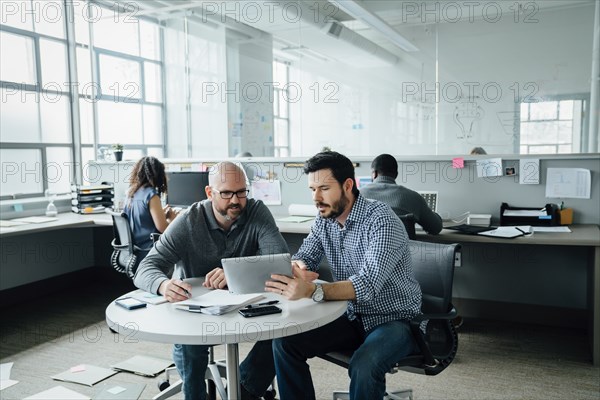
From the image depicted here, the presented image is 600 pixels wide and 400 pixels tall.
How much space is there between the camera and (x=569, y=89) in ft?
20.7

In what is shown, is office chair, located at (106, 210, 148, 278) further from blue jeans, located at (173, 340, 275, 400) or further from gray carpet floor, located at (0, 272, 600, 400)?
blue jeans, located at (173, 340, 275, 400)

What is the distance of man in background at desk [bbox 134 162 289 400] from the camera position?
2197 mm

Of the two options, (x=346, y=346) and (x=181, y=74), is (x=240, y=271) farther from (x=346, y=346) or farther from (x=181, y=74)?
(x=181, y=74)

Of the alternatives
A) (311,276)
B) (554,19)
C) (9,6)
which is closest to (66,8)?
(9,6)

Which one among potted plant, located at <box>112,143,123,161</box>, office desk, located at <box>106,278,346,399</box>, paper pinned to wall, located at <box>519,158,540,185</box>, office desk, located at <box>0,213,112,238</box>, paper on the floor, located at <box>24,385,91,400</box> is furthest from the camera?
potted plant, located at <box>112,143,123,161</box>

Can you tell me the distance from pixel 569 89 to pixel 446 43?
1.68 meters

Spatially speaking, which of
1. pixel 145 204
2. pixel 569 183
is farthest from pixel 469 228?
pixel 145 204

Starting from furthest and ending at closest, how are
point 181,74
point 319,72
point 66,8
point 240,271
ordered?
point 319,72, point 181,74, point 66,8, point 240,271

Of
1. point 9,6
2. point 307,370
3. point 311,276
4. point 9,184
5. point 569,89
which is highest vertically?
point 9,6

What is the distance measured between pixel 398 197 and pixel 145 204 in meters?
1.64

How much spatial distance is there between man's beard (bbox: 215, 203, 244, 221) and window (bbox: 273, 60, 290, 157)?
4.60m

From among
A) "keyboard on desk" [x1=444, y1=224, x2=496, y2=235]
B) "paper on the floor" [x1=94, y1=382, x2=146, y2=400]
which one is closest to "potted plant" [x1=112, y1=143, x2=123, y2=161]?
"paper on the floor" [x1=94, y1=382, x2=146, y2=400]

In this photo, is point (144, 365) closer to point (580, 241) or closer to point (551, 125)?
point (580, 241)

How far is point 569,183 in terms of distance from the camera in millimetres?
3406
